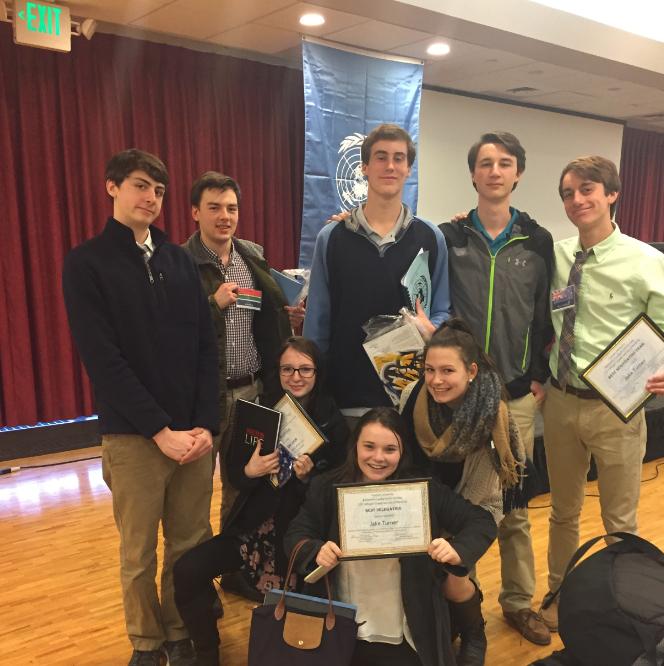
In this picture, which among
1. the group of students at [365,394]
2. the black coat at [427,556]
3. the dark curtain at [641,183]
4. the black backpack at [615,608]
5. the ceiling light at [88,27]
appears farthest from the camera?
the dark curtain at [641,183]

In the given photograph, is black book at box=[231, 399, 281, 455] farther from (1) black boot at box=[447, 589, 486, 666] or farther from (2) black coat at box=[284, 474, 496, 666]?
(1) black boot at box=[447, 589, 486, 666]

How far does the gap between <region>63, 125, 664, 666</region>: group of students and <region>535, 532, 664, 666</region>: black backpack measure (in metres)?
0.30

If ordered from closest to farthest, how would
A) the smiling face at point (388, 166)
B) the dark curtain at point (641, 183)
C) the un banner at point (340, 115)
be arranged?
the smiling face at point (388, 166) → the un banner at point (340, 115) → the dark curtain at point (641, 183)

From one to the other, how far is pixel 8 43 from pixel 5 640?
142 inches

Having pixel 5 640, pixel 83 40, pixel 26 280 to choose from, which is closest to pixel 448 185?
pixel 83 40

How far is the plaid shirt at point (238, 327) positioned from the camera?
2562mm

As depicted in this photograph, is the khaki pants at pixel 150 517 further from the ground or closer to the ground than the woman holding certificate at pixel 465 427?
closer to the ground

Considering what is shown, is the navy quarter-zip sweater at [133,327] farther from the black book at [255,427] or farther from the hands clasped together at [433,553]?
the hands clasped together at [433,553]

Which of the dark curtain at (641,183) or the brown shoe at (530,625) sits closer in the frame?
the brown shoe at (530,625)

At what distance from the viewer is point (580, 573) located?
1953mm

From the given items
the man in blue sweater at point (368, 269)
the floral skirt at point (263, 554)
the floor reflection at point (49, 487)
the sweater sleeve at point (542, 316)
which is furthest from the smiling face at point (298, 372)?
the floor reflection at point (49, 487)

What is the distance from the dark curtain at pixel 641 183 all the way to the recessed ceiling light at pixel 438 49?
4.57m

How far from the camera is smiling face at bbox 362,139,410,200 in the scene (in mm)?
2172

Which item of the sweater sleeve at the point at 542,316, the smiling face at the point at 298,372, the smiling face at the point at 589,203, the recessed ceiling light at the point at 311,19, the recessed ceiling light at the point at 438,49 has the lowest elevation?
the smiling face at the point at 298,372
